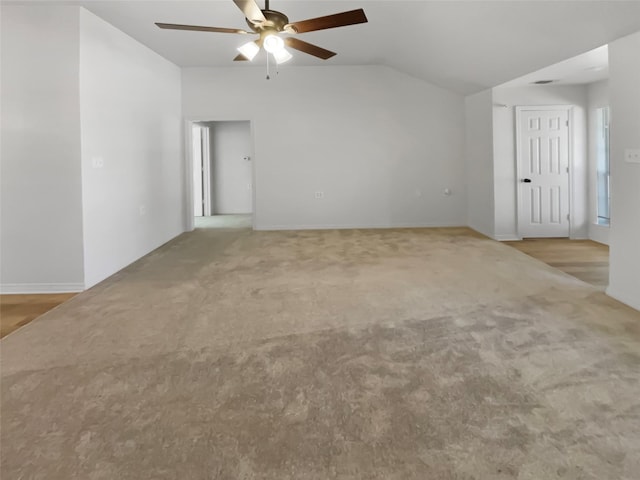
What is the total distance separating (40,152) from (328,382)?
3.68 meters

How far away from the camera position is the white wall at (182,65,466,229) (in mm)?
7930

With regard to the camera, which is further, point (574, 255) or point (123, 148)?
point (574, 255)

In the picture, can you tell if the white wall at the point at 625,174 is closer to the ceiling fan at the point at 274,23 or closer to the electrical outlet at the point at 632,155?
the electrical outlet at the point at 632,155

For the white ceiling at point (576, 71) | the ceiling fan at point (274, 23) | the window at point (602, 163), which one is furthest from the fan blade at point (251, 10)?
the window at point (602, 163)

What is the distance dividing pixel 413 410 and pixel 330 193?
6.30 metres

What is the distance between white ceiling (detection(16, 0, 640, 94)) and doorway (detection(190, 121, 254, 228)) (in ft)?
11.4

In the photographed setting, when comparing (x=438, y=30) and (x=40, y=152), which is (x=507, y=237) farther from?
(x=40, y=152)

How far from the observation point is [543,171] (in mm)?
6805

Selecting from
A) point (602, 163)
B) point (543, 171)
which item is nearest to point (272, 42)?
point (543, 171)

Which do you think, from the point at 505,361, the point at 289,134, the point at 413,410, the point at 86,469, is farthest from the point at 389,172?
the point at 86,469

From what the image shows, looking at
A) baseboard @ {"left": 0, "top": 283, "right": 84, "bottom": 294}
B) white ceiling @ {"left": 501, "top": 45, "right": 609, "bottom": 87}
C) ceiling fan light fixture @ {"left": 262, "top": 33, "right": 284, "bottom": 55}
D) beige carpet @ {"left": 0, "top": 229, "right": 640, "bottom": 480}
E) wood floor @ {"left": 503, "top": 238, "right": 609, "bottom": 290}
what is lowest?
beige carpet @ {"left": 0, "top": 229, "right": 640, "bottom": 480}

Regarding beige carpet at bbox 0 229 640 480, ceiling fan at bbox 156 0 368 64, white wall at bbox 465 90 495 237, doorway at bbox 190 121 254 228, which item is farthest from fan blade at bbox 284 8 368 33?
doorway at bbox 190 121 254 228

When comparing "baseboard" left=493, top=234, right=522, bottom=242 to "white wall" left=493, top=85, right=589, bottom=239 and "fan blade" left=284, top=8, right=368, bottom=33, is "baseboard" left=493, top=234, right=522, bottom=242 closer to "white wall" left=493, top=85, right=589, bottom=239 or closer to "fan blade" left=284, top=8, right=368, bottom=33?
"white wall" left=493, top=85, right=589, bottom=239

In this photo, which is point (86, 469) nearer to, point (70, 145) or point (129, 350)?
point (129, 350)
